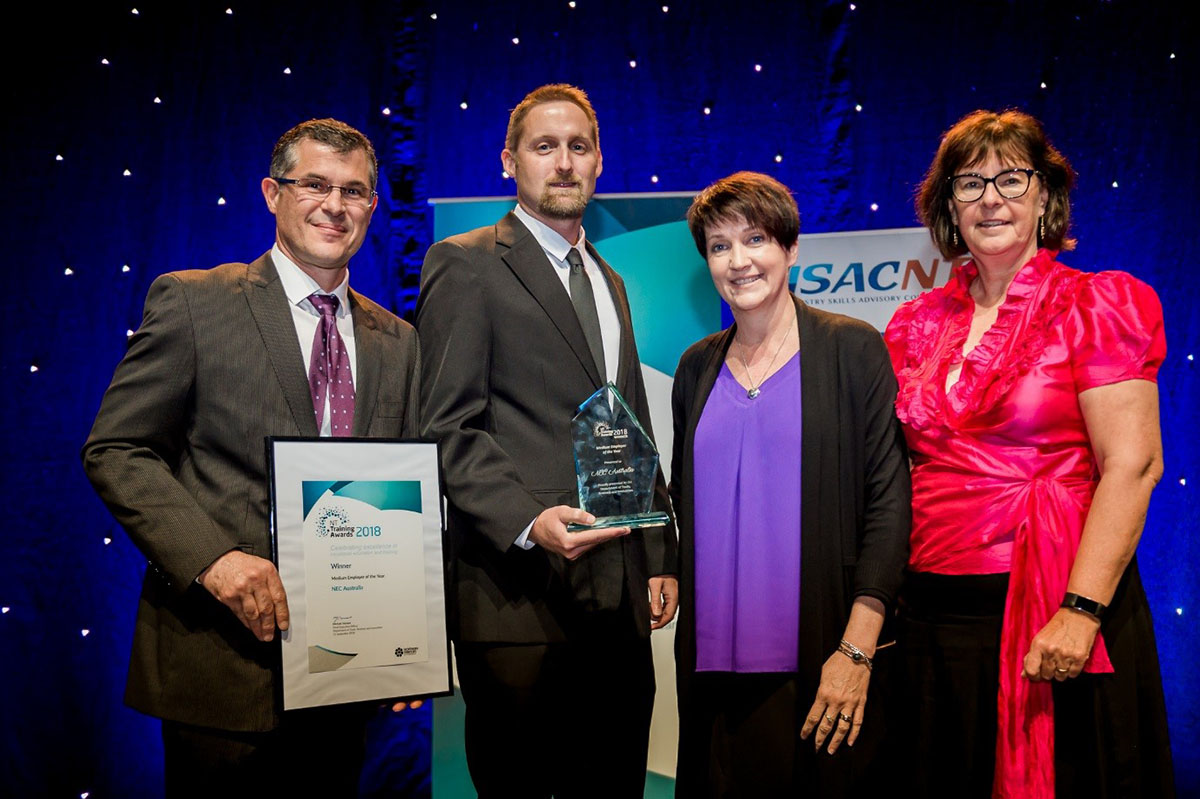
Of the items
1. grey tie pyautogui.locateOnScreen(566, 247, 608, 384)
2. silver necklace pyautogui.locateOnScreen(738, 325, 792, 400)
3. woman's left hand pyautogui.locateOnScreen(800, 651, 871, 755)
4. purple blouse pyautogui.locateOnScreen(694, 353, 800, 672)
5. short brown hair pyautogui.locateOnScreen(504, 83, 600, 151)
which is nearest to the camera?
woman's left hand pyautogui.locateOnScreen(800, 651, 871, 755)

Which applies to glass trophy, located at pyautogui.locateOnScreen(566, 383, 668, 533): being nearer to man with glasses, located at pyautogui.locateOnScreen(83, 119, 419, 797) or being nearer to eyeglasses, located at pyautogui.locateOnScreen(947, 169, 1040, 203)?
man with glasses, located at pyautogui.locateOnScreen(83, 119, 419, 797)

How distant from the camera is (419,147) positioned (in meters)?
3.83

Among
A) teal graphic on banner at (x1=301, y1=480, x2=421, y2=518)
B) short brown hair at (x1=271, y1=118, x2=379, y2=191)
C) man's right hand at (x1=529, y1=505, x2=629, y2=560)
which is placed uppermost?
short brown hair at (x1=271, y1=118, x2=379, y2=191)

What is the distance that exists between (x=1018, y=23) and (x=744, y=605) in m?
3.16

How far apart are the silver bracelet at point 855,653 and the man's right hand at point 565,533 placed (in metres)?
0.51

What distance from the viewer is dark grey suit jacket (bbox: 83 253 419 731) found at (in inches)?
71.6

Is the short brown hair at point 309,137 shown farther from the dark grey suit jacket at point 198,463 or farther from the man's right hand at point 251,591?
the man's right hand at point 251,591

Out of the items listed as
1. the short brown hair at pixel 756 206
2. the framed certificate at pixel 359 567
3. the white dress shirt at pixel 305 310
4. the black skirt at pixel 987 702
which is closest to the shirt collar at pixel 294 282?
the white dress shirt at pixel 305 310

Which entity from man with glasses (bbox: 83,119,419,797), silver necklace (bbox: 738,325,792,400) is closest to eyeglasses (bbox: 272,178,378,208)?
man with glasses (bbox: 83,119,419,797)

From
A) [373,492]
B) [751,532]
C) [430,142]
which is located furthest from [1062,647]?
[430,142]

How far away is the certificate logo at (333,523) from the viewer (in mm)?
1824

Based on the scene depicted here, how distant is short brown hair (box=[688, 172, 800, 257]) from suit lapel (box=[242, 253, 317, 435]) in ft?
3.21

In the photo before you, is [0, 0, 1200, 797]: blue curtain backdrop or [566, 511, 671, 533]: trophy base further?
[0, 0, 1200, 797]: blue curtain backdrop

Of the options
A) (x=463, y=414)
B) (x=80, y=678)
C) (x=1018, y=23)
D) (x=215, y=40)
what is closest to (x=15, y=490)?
(x=80, y=678)
